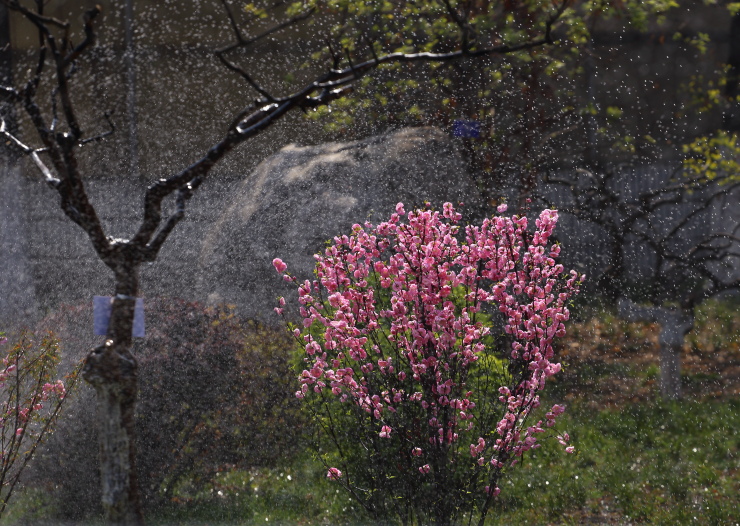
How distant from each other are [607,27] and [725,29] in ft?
2.52

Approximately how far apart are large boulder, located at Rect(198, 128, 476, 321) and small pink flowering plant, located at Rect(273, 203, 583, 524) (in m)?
1.53

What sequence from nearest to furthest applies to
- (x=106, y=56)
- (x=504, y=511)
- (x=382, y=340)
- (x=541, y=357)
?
(x=541, y=357) → (x=382, y=340) → (x=504, y=511) → (x=106, y=56)

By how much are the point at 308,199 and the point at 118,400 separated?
2.52m

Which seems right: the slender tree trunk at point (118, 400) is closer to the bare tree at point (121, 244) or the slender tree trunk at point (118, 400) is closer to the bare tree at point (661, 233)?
the bare tree at point (121, 244)

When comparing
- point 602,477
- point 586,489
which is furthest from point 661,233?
point 586,489

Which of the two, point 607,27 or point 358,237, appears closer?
point 358,237

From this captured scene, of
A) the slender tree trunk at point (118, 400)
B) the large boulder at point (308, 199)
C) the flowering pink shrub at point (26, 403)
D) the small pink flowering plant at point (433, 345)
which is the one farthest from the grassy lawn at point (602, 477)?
the slender tree trunk at point (118, 400)

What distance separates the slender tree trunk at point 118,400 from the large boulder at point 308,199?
1.93 meters

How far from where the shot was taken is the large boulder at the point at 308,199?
4488 mm

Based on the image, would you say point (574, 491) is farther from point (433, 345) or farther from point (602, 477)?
point (433, 345)

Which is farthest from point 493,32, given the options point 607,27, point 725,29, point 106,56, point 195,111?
point 106,56

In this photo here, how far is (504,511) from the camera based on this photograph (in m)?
3.48

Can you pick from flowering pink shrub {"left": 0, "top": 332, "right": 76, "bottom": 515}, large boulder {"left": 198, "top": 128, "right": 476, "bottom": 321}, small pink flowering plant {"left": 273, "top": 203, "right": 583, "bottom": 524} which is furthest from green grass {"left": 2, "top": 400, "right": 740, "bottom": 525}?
large boulder {"left": 198, "top": 128, "right": 476, "bottom": 321}

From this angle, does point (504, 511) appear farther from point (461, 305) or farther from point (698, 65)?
point (698, 65)
